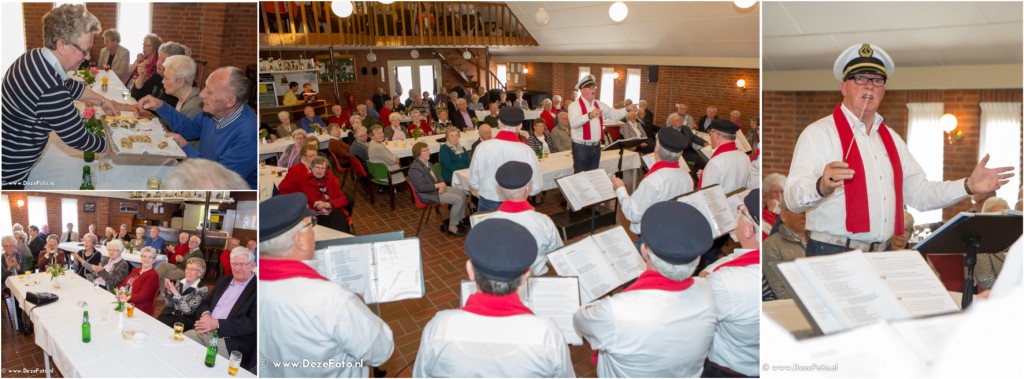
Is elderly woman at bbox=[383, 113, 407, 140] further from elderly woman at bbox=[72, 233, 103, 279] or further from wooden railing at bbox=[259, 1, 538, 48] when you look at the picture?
elderly woman at bbox=[72, 233, 103, 279]

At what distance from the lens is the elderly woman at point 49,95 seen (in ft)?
6.95

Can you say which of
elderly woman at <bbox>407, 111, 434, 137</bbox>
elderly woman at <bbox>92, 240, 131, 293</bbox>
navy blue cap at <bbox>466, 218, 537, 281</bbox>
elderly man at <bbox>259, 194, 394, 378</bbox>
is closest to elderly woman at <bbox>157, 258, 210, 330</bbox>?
elderly woman at <bbox>92, 240, 131, 293</bbox>

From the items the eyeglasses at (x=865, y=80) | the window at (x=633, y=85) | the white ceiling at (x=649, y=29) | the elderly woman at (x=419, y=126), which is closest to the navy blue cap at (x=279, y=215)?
the eyeglasses at (x=865, y=80)

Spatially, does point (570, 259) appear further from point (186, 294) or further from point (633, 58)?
point (633, 58)

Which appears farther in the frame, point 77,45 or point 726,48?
point 726,48

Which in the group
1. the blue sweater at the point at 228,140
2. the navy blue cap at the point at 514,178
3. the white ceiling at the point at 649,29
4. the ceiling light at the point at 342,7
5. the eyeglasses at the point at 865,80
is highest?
the white ceiling at the point at 649,29

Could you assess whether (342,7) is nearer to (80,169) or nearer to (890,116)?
(80,169)

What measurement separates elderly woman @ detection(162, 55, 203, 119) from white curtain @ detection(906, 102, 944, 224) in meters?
7.89

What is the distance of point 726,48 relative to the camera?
37.1 feet

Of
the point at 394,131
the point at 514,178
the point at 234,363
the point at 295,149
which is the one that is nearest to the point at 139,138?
the point at 234,363

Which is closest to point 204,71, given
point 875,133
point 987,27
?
point 875,133

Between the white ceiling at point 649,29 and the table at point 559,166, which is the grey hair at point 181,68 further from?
the white ceiling at point 649,29

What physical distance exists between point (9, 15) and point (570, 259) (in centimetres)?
242

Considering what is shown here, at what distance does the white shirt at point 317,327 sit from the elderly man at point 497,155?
294 centimetres
